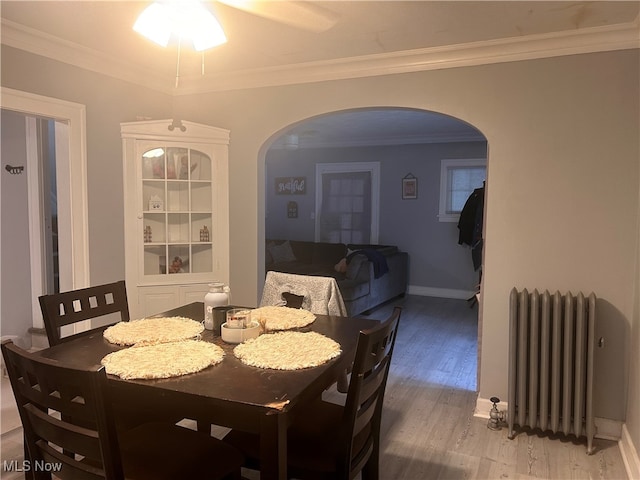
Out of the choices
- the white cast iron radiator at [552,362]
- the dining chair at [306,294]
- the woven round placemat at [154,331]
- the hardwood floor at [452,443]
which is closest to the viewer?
the woven round placemat at [154,331]

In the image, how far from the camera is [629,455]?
249 cm

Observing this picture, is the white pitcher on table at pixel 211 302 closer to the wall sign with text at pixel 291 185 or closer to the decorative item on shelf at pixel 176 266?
the decorative item on shelf at pixel 176 266

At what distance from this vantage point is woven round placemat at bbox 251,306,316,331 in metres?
2.16

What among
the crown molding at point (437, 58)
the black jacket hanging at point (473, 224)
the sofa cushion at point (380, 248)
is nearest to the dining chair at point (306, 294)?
the crown molding at point (437, 58)

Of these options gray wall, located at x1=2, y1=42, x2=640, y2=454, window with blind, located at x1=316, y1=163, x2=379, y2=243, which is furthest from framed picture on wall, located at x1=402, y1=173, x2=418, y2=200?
gray wall, located at x1=2, y1=42, x2=640, y2=454

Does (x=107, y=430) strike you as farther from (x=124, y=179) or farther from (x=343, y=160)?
(x=343, y=160)

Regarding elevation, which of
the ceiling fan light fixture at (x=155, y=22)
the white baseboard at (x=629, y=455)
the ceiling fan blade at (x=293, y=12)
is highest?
the ceiling fan blade at (x=293, y=12)

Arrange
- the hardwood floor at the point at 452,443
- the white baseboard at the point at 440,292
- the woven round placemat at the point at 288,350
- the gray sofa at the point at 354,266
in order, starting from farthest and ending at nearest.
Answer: the white baseboard at the point at 440,292
the gray sofa at the point at 354,266
the hardwood floor at the point at 452,443
the woven round placemat at the point at 288,350

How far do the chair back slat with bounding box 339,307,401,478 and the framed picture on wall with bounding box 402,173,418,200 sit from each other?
207 inches

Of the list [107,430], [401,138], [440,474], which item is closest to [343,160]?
[401,138]

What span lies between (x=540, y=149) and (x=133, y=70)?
2.89 metres

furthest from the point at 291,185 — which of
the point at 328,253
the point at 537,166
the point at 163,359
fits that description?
the point at 163,359

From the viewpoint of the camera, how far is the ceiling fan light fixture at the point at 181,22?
6.92ft

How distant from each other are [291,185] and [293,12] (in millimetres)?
5377
